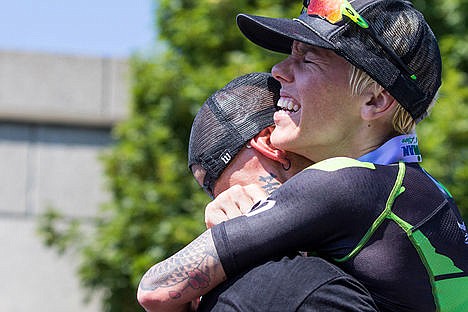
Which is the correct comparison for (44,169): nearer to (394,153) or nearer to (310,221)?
(394,153)

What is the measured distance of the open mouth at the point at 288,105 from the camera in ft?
8.45

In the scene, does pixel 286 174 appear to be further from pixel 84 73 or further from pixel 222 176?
pixel 84 73

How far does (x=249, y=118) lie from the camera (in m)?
2.71

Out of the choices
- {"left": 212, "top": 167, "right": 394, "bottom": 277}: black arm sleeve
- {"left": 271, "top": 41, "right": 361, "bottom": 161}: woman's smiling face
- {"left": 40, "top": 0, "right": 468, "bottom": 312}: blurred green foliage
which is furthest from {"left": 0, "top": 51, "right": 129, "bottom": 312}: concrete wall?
{"left": 212, "top": 167, "right": 394, "bottom": 277}: black arm sleeve

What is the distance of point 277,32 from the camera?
2.55 m

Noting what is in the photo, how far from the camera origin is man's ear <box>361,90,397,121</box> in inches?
97.8

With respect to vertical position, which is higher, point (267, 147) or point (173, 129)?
point (267, 147)

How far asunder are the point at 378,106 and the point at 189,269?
0.61 metres

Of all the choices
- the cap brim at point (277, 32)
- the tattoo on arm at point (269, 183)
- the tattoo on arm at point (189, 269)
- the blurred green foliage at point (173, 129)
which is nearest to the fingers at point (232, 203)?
the tattoo on arm at point (269, 183)

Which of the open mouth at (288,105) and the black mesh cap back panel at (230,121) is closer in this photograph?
the open mouth at (288,105)

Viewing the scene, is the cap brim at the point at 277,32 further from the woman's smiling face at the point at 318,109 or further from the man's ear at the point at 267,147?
the man's ear at the point at 267,147

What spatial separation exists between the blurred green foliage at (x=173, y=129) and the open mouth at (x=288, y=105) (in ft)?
16.8

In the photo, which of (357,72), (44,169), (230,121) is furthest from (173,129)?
(357,72)

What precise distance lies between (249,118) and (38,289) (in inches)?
328
